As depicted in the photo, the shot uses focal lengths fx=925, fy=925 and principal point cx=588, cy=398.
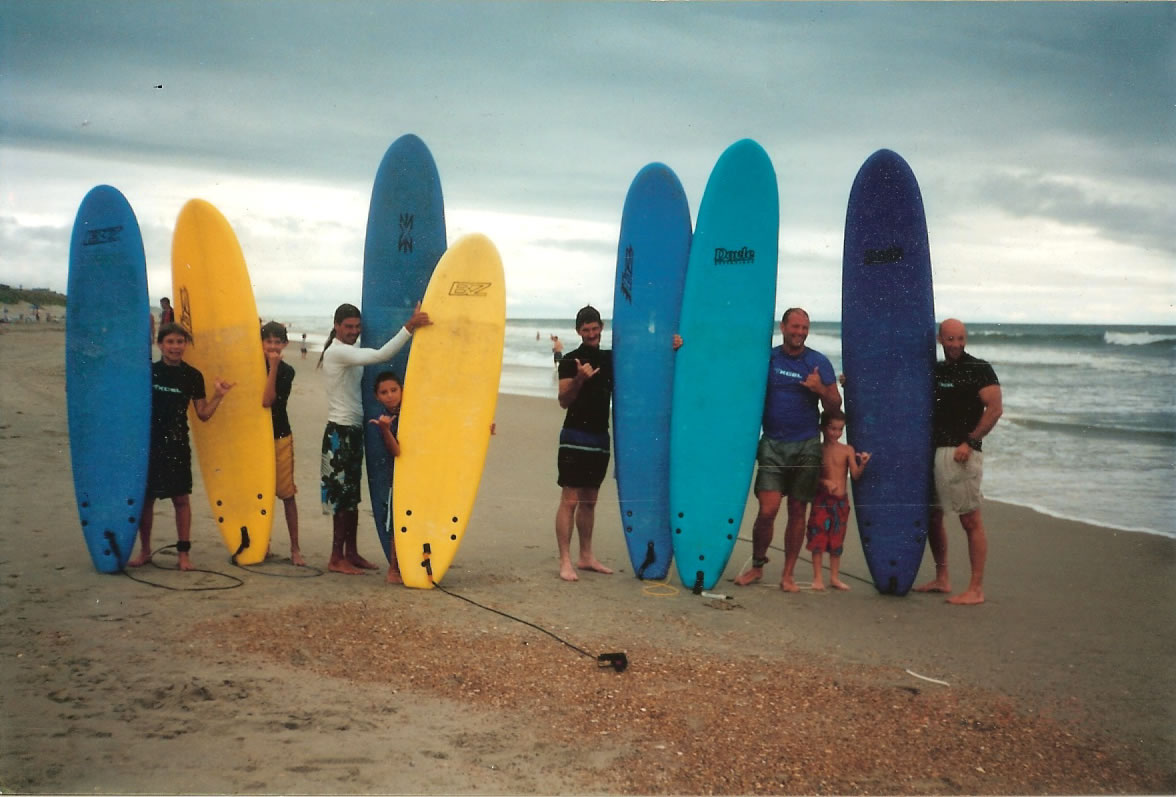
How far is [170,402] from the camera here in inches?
182

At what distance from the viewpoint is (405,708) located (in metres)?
3.09

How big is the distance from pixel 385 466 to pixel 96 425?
1.48 m

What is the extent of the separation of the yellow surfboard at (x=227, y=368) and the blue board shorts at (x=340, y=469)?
476 mm

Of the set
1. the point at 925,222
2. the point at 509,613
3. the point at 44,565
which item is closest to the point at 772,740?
the point at 509,613

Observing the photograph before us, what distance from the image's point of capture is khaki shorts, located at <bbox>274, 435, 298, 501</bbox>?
16.2 feet

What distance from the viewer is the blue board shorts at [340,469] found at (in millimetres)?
4617

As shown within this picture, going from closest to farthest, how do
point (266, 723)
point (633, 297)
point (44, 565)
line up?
point (266, 723)
point (44, 565)
point (633, 297)

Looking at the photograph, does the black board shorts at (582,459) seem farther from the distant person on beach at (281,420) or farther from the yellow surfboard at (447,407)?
the distant person on beach at (281,420)

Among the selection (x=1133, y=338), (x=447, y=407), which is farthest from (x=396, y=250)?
(x=1133, y=338)

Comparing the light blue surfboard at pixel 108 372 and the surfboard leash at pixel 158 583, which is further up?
the light blue surfboard at pixel 108 372

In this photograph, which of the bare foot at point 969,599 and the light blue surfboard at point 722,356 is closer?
the bare foot at point 969,599

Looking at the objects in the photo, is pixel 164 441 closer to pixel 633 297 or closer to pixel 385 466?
pixel 385 466

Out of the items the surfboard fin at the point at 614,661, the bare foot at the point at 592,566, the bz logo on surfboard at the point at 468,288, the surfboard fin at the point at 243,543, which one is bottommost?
the bare foot at the point at 592,566

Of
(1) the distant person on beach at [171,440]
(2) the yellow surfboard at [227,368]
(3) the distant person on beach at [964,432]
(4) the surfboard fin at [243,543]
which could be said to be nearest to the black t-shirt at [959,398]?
(3) the distant person on beach at [964,432]
